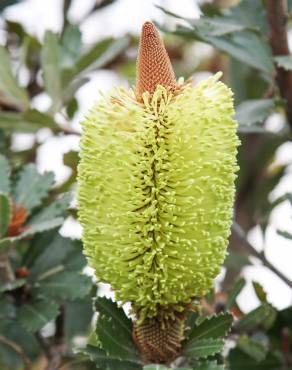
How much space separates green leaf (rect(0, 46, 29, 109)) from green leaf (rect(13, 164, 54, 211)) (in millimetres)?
214

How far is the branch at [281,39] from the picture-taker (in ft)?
4.28

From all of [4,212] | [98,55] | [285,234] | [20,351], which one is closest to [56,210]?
[4,212]

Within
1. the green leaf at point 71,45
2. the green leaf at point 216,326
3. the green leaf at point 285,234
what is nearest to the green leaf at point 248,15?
the green leaf at point 71,45

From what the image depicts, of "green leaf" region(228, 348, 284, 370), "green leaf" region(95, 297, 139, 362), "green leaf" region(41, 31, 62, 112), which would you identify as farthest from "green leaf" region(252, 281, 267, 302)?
"green leaf" region(41, 31, 62, 112)

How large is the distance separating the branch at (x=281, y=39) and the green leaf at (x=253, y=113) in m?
0.03

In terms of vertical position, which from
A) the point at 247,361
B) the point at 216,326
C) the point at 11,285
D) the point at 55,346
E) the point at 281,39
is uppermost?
the point at 281,39

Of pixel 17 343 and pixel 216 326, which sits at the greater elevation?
pixel 17 343

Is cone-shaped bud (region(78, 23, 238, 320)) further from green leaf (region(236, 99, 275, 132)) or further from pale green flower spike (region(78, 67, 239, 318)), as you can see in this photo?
green leaf (region(236, 99, 275, 132))

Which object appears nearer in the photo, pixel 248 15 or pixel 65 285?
pixel 65 285

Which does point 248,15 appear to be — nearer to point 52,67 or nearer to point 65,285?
point 52,67

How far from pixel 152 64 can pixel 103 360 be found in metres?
0.37

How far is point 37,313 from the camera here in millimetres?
1173

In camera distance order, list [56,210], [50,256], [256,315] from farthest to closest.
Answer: [50,256] → [56,210] → [256,315]

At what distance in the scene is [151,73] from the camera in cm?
83
